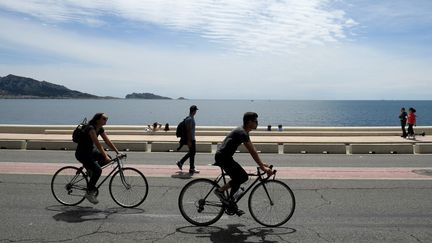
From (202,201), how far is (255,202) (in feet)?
2.62

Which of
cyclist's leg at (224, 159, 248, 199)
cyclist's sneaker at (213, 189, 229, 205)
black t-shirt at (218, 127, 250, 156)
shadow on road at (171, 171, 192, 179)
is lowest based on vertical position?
shadow on road at (171, 171, 192, 179)

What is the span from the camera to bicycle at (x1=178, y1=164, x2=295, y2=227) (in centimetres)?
711

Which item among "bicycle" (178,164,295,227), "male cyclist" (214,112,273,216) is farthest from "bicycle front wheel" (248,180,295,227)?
"male cyclist" (214,112,273,216)

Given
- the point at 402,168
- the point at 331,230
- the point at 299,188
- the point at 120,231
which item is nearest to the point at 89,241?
the point at 120,231

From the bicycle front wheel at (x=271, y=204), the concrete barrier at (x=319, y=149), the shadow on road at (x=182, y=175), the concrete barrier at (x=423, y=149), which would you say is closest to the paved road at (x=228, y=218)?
the bicycle front wheel at (x=271, y=204)

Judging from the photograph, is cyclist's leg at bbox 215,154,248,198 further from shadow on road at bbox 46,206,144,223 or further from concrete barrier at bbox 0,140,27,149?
concrete barrier at bbox 0,140,27,149

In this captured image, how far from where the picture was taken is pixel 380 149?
61.8 ft

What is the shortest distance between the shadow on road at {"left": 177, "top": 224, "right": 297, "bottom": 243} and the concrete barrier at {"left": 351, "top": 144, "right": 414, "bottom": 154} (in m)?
12.7

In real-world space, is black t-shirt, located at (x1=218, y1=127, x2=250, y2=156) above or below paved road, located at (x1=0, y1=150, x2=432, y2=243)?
above

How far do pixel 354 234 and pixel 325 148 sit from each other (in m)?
12.4

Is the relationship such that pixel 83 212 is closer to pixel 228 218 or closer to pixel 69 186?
pixel 69 186

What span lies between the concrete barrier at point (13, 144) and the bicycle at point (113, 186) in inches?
496

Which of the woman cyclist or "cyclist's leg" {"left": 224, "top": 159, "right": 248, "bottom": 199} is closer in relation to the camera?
"cyclist's leg" {"left": 224, "top": 159, "right": 248, "bottom": 199}

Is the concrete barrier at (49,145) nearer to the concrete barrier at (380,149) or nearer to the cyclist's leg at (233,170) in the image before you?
the concrete barrier at (380,149)
